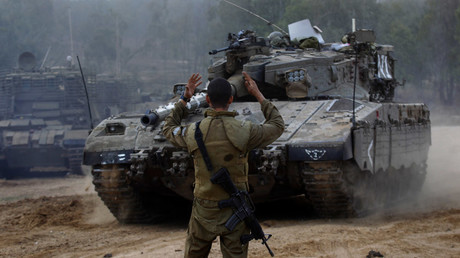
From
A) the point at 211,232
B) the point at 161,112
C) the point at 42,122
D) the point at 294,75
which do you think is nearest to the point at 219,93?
the point at 211,232

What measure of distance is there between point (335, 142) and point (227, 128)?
12.8 feet

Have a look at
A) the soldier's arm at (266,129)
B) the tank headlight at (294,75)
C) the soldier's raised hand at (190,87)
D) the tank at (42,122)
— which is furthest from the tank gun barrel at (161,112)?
the tank at (42,122)

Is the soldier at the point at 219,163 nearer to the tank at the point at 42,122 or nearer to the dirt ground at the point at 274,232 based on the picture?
the dirt ground at the point at 274,232

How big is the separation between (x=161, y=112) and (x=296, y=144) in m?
2.19

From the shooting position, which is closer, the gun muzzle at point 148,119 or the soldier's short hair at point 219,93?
the soldier's short hair at point 219,93

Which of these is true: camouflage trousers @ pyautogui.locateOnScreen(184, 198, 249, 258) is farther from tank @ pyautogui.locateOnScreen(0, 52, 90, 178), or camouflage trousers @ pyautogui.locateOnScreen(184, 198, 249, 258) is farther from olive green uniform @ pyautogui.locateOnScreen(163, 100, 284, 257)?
tank @ pyautogui.locateOnScreen(0, 52, 90, 178)

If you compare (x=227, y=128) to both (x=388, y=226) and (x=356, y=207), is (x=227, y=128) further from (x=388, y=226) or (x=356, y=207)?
(x=356, y=207)

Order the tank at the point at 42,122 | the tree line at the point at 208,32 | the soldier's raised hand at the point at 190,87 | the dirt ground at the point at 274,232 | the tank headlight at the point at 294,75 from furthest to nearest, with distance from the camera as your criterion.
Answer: the tree line at the point at 208,32 < the tank at the point at 42,122 < the tank headlight at the point at 294,75 < the dirt ground at the point at 274,232 < the soldier's raised hand at the point at 190,87

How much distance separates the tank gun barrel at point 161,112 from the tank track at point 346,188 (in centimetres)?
200

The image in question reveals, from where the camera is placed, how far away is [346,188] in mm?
9281

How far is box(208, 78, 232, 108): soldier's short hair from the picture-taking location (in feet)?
17.1

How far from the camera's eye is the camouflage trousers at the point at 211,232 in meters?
5.00

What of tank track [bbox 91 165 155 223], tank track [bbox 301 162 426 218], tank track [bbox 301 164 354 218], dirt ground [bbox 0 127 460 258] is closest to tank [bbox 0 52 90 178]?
dirt ground [bbox 0 127 460 258]

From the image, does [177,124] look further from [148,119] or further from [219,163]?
[148,119]
